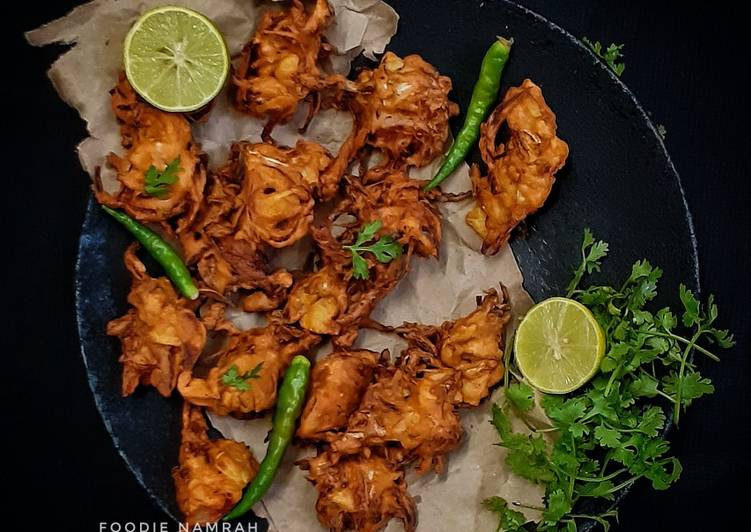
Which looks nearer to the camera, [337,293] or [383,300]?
[337,293]

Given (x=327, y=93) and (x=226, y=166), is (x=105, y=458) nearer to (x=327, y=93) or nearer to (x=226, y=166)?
(x=226, y=166)

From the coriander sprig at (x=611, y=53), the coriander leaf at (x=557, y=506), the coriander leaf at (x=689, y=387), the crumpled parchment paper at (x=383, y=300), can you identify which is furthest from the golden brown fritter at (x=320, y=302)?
the coriander sprig at (x=611, y=53)

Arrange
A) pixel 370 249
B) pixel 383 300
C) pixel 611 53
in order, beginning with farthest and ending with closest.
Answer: pixel 611 53
pixel 383 300
pixel 370 249

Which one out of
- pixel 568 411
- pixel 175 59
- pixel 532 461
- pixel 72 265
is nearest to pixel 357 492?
pixel 532 461

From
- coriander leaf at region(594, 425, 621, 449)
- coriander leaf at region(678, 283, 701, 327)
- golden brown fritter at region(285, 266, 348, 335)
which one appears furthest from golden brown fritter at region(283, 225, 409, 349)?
coriander leaf at region(678, 283, 701, 327)

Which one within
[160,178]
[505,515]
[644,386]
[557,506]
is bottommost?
[505,515]

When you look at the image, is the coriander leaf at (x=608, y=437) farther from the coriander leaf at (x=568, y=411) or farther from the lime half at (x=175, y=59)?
the lime half at (x=175, y=59)

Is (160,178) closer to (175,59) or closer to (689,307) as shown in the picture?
(175,59)
